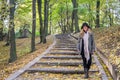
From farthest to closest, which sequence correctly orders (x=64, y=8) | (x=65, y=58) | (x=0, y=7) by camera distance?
(x=64, y=8) < (x=0, y=7) < (x=65, y=58)

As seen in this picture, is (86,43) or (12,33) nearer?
(86,43)

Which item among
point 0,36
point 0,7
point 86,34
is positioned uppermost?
point 0,7

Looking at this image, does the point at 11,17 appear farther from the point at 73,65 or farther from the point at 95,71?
the point at 95,71

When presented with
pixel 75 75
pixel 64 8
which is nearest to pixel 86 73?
pixel 75 75

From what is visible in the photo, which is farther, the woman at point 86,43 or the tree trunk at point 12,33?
the tree trunk at point 12,33

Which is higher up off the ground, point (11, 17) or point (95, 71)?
point (11, 17)

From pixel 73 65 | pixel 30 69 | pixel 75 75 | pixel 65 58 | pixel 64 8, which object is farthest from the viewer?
pixel 64 8

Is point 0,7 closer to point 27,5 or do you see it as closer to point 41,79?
point 41,79

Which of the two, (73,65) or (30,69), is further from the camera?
(73,65)

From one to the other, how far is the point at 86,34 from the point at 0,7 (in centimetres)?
1107

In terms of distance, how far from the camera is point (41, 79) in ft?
27.8

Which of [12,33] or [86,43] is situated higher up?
[86,43]

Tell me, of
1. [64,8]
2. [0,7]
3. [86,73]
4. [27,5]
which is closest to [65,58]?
[86,73]

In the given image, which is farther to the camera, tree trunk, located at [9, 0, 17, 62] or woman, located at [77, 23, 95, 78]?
tree trunk, located at [9, 0, 17, 62]
